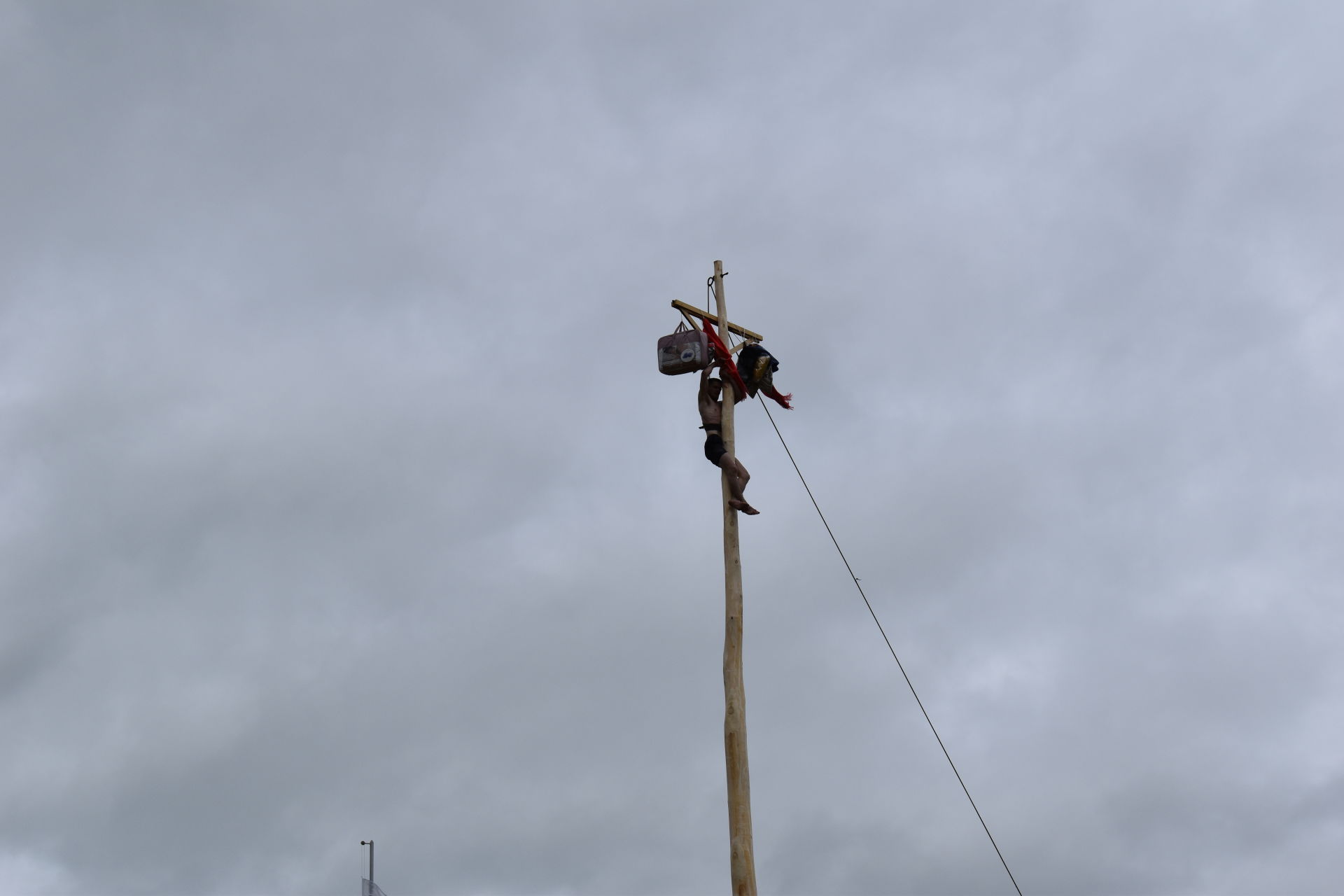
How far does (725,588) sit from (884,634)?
7.08 feet

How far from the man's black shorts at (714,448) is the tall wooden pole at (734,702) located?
0.07 m

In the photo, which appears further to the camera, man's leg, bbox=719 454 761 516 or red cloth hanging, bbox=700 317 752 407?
red cloth hanging, bbox=700 317 752 407

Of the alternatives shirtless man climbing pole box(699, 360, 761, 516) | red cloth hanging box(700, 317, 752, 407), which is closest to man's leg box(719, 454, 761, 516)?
shirtless man climbing pole box(699, 360, 761, 516)

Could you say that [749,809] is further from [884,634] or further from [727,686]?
[884,634]

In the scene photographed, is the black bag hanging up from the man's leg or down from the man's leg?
up

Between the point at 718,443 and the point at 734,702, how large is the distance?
2968mm

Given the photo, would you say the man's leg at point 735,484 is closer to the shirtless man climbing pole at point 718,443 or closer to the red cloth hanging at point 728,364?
the shirtless man climbing pole at point 718,443

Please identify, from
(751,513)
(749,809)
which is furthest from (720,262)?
(749,809)

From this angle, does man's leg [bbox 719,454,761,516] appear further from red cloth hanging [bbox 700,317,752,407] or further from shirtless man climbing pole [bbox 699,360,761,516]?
red cloth hanging [bbox 700,317,752,407]

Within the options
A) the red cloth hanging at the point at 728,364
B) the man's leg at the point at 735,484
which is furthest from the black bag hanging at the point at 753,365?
the man's leg at the point at 735,484

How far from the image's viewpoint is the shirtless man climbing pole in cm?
1612

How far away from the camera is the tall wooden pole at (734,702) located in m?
14.3

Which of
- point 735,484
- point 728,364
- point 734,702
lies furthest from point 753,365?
point 734,702

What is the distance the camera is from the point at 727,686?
15219 mm
